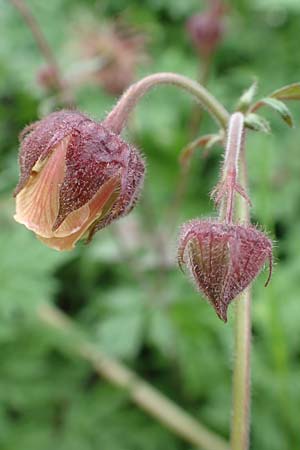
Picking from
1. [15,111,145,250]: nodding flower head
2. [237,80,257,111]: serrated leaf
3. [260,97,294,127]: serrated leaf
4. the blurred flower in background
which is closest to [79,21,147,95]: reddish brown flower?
the blurred flower in background

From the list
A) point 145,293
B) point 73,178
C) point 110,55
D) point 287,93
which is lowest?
point 73,178

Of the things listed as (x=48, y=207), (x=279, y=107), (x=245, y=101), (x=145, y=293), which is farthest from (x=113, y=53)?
(x=48, y=207)

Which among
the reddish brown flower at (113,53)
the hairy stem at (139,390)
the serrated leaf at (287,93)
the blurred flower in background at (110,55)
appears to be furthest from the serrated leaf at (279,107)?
the reddish brown flower at (113,53)

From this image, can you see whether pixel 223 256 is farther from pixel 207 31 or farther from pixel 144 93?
pixel 207 31

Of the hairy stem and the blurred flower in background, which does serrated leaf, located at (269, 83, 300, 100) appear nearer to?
the hairy stem

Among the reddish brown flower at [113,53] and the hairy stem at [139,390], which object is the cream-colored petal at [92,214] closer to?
the hairy stem at [139,390]

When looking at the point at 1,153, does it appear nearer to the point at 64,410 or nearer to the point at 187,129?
the point at 187,129
